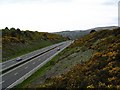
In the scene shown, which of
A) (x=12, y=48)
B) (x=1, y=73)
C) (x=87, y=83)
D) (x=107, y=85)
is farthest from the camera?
(x=12, y=48)

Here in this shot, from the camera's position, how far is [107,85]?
17656 mm

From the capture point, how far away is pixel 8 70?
5084cm

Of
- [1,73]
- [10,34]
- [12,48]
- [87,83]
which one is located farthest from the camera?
[10,34]

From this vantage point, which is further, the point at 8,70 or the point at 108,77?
the point at 8,70

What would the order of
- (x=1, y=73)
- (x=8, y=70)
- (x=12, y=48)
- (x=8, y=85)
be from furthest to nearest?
1. (x=12, y=48)
2. (x=8, y=70)
3. (x=1, y=73)
4. (x=8, y=85)

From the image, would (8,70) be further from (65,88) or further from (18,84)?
(65,88)

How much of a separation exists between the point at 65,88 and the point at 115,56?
6.19m

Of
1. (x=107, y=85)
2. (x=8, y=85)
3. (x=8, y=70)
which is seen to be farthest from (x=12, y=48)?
(x=107, y=85)

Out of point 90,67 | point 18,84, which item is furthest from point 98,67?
point 18,84

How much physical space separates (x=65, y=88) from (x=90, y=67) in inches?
184

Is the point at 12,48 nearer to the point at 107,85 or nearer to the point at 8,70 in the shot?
the point at 8,70

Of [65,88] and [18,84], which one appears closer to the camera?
[65,88]

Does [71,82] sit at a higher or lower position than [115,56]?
lower

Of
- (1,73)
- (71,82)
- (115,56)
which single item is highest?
(115,56)
